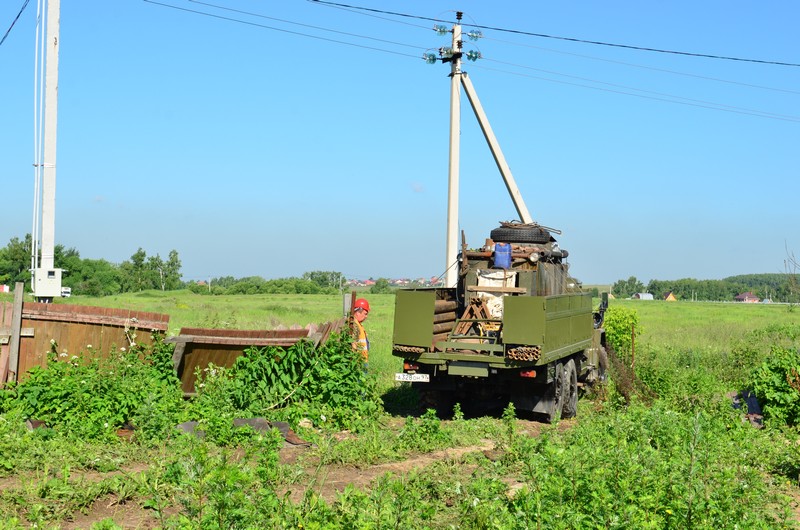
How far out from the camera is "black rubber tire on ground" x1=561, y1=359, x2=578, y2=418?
12653 millimetres

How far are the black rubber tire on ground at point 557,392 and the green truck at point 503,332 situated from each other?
2 cm

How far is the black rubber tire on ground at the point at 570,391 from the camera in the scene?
12.7 m

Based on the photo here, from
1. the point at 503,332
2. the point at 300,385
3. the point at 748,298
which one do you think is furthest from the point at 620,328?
the point at 748,298

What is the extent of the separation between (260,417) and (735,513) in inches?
246

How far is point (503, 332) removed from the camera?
11.5 m

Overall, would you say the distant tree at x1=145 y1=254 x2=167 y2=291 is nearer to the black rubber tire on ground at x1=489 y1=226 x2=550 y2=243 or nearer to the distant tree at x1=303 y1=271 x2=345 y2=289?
the distant tree at x1=303 y1=271 x2=345 y2=289

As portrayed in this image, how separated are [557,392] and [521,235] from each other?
9.57ft

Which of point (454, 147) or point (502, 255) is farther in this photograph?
point (454, 147)

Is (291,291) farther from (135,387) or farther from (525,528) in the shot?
(525,528)

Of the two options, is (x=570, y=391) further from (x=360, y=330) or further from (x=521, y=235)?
(x=360, y=330)

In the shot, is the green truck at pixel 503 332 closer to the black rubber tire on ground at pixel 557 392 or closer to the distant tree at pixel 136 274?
the black rubber tire on ground at pixel 557 392

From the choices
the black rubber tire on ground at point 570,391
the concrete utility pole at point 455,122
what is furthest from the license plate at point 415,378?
the concrete utility pole at point 455,122

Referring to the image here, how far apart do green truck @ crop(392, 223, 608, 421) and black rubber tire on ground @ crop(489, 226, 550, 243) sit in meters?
0.02

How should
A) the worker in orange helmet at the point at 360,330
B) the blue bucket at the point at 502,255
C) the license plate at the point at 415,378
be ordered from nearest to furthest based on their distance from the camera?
Result: the worker in orange helmet at the point at 360,330, the license plate at the point at 415,378, the blue bucket at the point at 502,255
